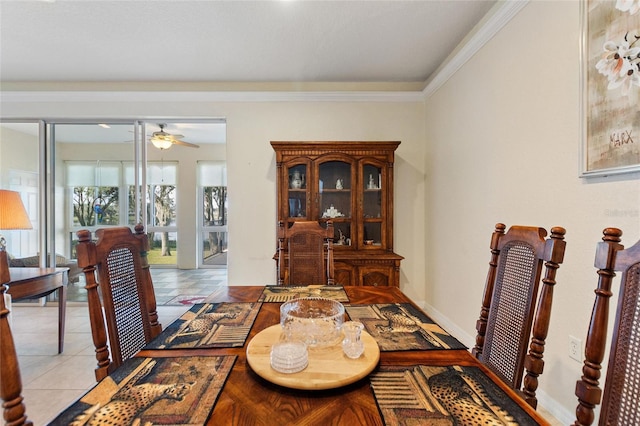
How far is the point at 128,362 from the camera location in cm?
90

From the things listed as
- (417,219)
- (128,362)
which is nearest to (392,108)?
(417,219)

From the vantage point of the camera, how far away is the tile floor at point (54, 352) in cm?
191

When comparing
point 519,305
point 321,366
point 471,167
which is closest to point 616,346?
point 519,305

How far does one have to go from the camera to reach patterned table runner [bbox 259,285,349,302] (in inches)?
61.4

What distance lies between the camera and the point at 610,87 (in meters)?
1.34

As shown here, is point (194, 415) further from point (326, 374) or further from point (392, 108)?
point (392, 108)

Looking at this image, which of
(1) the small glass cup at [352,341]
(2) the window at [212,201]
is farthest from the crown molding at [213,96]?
(1) the small glass cup at [352,341]

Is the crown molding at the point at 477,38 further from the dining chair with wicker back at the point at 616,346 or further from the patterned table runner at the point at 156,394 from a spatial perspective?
the patterned table runner at the point at 156,394

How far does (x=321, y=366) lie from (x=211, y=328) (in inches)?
21.3

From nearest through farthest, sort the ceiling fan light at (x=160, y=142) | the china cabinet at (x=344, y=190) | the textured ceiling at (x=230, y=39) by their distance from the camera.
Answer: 1. the textured ceiling at (x=230, y=39)
2. the china cabinet at (x=344, y=190)
3. the ceiling fan light at (x=160, y=142)

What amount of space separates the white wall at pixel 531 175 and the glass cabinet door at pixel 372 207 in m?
0.68

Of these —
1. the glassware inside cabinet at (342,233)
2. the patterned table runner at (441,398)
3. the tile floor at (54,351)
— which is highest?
the glassware inside cabinet at (342,233)

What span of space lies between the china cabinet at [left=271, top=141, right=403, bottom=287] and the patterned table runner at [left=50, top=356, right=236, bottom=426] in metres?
2.25

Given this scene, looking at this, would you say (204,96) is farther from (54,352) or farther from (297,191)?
(54,352)
